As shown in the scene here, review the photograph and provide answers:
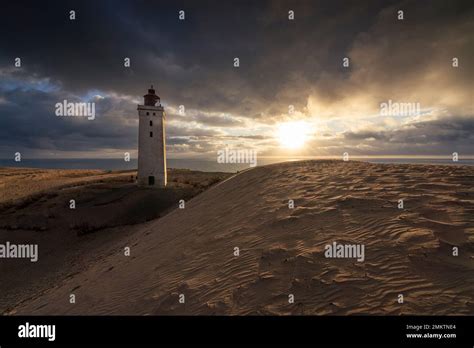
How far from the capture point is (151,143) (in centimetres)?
2433

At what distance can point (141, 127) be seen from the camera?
23922mm

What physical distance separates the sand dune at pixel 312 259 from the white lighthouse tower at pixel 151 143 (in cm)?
1668

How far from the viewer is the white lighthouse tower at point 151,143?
78.6 ft

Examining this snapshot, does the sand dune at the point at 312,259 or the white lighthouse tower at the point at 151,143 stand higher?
the white lighthouse tower at the point at 151,143

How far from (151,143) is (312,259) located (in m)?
23.4

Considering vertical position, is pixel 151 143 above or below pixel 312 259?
above

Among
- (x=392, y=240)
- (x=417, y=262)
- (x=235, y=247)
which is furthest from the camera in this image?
(x=235, y=247)

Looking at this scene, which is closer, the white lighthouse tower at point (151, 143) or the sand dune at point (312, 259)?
the sand dune at point (312, 259)

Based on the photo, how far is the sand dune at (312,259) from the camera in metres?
3.32

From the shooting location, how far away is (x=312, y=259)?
13.8 feet

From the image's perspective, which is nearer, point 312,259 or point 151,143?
point 312,259
